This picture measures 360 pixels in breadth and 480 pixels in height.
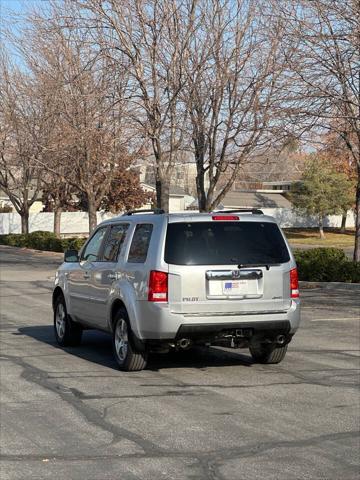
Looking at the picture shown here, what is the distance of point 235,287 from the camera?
31.3ft

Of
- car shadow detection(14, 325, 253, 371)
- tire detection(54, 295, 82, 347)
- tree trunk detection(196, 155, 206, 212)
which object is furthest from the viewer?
tree trunk detection(196, 155, 206, 212)

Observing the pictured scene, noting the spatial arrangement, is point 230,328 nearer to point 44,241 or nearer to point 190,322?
point 190,322

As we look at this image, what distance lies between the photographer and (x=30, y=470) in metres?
6.04

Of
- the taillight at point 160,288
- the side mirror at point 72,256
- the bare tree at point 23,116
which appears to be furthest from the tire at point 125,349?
the bare tree at point 23,116

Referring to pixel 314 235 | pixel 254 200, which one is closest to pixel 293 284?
pixel 314 235

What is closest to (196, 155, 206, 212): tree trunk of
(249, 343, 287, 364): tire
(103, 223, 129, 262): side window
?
(103, 223, 129, 262): side window

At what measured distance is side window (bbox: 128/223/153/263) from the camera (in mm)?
9805

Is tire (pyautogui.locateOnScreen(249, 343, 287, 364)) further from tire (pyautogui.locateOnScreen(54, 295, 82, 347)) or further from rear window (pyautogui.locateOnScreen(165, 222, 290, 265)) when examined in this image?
tire (pyautogui.locateOnScreen(54, 295, 82, 347))

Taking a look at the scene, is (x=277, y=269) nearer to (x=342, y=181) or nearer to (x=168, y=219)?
(x=168, y=219)

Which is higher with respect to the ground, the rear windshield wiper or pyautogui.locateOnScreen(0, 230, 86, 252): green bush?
the rear windshield wiper

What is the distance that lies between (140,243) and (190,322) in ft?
4.17

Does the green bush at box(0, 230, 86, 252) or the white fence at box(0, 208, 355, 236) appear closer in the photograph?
the green bush at box(0, 230, 86, 252)

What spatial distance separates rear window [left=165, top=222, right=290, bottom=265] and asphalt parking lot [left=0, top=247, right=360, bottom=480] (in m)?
1.39

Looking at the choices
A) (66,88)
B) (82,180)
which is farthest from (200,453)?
(82,180)
